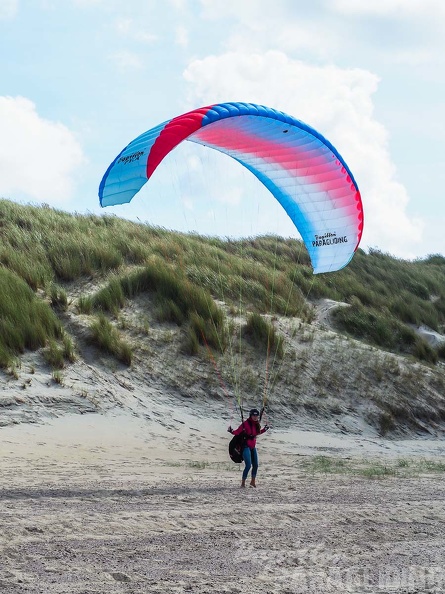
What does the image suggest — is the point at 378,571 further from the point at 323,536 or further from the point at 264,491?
the point at 264,491

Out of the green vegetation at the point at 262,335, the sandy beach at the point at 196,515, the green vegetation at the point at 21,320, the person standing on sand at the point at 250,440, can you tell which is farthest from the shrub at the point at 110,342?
the person standing on sand at the point at 250,440

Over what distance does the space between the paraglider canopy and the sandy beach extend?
3426 millimetres

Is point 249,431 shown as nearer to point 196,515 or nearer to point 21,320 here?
point 196,515

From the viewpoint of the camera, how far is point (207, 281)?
18.0 meters

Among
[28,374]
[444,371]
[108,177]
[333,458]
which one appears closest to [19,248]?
[28,374]

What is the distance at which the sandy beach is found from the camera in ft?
19.2

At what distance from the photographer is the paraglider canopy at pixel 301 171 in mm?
12391

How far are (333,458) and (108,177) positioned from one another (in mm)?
5431

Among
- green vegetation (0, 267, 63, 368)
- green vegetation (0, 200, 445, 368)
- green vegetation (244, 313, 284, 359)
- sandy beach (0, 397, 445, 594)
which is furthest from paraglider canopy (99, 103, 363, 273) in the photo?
green vegetation (0, 267, 63, 368)

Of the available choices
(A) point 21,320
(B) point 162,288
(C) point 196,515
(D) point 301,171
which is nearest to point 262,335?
(B) point 162,288

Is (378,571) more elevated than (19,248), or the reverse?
(19,248)

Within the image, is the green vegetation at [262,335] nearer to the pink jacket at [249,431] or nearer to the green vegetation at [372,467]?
the green vegetation at [372,467]

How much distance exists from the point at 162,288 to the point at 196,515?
9.30m

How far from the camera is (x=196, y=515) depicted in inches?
304
